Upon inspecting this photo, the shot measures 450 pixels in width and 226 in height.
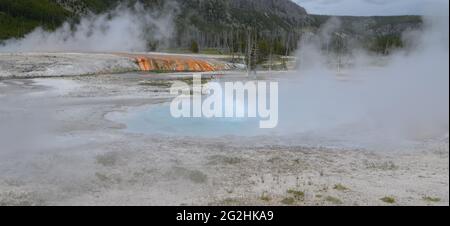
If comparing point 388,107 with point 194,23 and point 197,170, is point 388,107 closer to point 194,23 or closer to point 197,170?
point 197,170

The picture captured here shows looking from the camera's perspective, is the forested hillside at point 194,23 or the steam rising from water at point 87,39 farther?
the forested hillside at point 194,23

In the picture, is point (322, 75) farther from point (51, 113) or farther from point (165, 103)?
point (51, 113)

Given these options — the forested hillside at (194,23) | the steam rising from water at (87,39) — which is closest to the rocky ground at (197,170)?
the forested hillside at (194,23)

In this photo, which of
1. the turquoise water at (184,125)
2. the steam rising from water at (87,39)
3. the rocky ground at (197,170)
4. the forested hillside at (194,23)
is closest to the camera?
the rocky ground at (197,170)

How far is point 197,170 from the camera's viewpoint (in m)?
10.3

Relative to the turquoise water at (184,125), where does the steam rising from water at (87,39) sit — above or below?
above

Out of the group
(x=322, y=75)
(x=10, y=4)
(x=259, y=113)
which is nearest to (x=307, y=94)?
(x=259, y=113)

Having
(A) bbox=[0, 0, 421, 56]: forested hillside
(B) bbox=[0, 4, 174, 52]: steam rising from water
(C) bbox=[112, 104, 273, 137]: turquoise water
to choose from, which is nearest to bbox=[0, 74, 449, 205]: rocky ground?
(C) bbox=[112, 104, 273, 137]: turquoise water

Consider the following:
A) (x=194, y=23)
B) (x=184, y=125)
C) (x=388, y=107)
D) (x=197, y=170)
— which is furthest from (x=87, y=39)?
(x=194, y=23)

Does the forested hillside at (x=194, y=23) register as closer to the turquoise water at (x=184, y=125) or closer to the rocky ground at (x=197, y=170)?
the turquoise water at (x=184, y=125)

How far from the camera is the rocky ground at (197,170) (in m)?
8.52

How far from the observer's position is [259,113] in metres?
18.8

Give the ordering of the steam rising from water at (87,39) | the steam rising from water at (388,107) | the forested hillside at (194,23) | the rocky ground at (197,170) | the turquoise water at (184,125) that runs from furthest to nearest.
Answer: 1. the forested hillside at (194,23)
2. the steam rising from water at (87,39)
3. the turquoise water at (184,125)
4. the steam rising from water at (388,107)
5. the rocky ground at (197,170)

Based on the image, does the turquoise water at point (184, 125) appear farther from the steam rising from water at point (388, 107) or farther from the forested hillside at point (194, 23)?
the forested hillside at point (194, 23)
